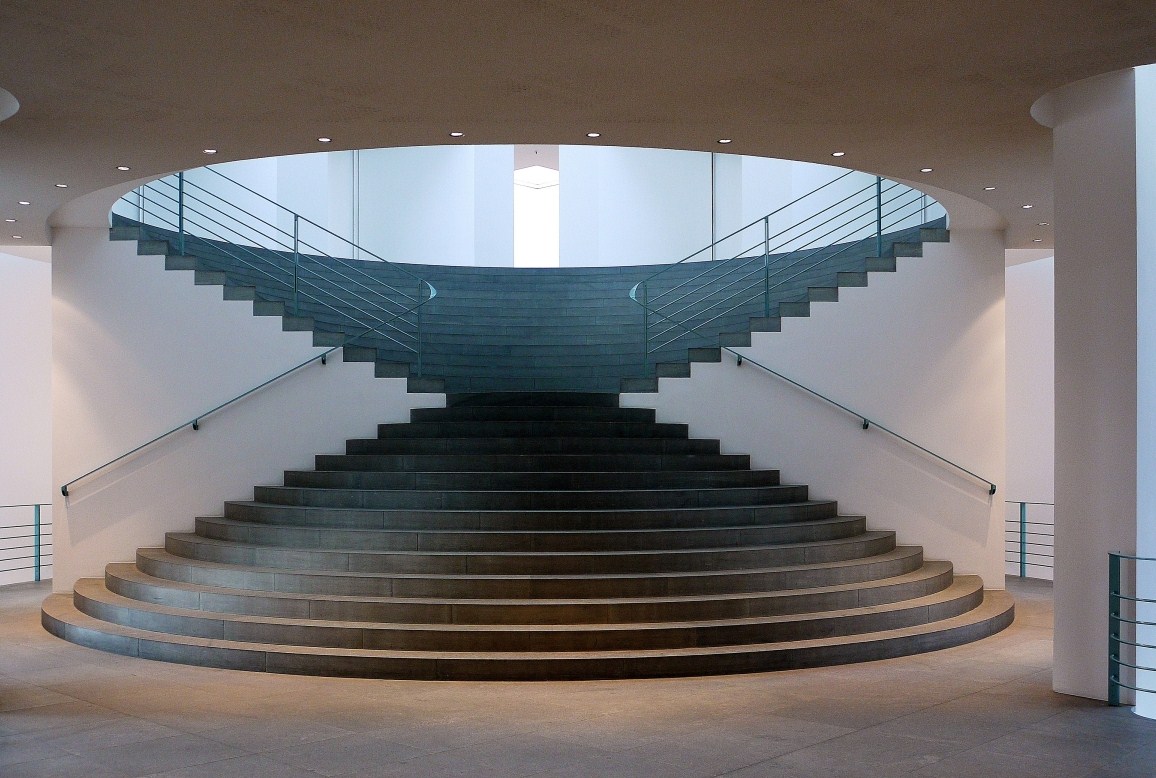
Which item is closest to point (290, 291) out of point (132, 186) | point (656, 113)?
point (132, 186)

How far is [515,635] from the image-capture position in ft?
21.5

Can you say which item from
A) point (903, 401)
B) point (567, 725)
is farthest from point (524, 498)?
point (903, 401)

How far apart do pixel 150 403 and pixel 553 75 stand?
5904mm

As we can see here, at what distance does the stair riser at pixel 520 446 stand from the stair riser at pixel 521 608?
2.48 meters

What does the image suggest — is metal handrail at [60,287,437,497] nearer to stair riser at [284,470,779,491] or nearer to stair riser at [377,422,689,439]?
stair riser at [377,422,689,439]

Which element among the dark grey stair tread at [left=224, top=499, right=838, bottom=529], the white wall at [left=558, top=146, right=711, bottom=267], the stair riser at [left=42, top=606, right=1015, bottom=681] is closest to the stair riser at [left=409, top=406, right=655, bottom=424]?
the dark grey stair tread at [left=224, top=499, right=838, bottom=529]

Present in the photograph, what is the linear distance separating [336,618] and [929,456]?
5.89 metres

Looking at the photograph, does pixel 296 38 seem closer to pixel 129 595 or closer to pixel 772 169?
pixel 129 595

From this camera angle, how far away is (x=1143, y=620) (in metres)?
5.62

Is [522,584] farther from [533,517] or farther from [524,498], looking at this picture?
[524,498]

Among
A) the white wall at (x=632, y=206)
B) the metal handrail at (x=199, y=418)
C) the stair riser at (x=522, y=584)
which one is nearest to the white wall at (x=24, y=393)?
the metal handrail at (x=199, y=418)

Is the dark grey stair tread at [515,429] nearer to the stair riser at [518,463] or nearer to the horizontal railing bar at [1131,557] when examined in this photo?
the stair riser at [518,463]

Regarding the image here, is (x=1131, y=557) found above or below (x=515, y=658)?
above

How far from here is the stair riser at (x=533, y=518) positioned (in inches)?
313
